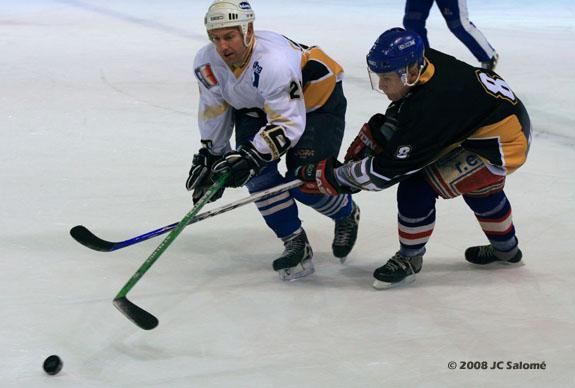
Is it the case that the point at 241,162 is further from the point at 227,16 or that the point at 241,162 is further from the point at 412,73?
the point at 412,73

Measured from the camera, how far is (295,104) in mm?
2516

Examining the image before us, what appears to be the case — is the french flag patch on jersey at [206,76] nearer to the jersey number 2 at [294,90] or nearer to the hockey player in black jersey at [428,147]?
the jersey number 2 at [294,90]

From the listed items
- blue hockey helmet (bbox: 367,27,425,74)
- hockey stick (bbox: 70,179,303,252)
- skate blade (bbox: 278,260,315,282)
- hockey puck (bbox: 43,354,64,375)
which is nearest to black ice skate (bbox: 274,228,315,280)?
skate blade (bbox: 278,260,315,282)

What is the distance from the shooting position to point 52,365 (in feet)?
6.59

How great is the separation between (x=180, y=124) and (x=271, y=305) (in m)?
2.01

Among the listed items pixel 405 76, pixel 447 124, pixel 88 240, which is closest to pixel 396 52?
pixel 405 76

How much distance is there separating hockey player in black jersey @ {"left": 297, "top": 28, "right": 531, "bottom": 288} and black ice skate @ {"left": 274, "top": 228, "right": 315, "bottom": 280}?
21 centimetres

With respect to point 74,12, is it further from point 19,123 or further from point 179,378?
point 179,378

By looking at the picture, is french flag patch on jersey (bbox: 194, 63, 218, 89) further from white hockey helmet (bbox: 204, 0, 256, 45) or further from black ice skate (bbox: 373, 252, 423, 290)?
black ice skate (bbox: 373, 252, 423, 290)

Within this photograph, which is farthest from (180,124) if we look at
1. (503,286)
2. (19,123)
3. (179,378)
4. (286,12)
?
(286,12)

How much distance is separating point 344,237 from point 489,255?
1.41ft

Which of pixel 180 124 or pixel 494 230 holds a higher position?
pixel 494 230

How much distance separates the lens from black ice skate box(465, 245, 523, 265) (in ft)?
8.79

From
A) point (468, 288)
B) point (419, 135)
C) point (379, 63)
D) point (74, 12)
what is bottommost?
point (74, 12)
